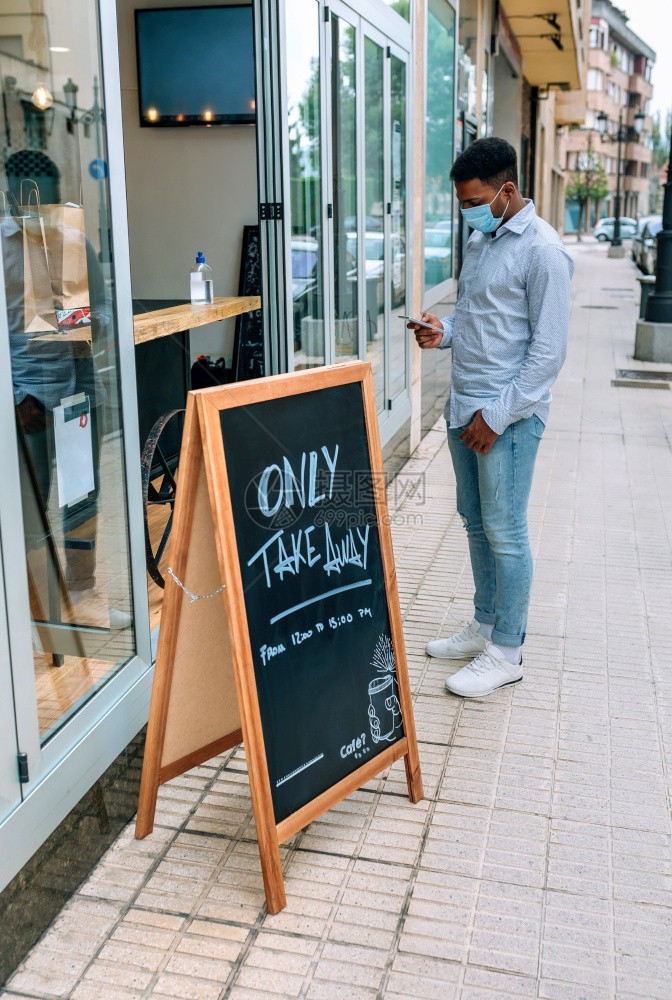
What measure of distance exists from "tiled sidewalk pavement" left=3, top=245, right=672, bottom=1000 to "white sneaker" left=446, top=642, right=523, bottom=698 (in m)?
0.05

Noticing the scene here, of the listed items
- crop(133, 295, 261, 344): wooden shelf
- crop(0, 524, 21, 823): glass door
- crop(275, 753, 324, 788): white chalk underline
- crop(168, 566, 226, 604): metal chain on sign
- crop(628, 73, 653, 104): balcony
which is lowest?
crop(275, 753, 324, 788): white chalk underline

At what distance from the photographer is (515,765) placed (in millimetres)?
3365

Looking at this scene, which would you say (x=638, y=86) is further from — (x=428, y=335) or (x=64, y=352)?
(x=64, y=352)

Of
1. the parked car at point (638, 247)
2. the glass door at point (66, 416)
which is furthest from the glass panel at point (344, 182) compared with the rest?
the parked car at point (638, 247)

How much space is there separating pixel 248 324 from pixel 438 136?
8.49 ft

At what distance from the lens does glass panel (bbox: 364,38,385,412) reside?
19.9 ft

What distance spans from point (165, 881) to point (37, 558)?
0.94 m

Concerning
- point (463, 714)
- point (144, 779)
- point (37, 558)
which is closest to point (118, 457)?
point (37, 558)

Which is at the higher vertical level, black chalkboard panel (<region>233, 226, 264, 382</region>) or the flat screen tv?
the flat screen tv

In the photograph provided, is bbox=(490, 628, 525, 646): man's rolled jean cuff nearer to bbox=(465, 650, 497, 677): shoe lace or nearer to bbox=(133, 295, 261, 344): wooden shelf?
bbox=(465, 650, 497, 677): shoe lace

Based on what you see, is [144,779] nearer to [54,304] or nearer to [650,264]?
[54,304]

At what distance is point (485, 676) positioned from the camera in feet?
12.7

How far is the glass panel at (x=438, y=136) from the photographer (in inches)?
326

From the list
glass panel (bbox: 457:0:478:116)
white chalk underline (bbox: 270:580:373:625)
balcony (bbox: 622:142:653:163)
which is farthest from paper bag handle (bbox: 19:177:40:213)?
balcony (bbox: 622:142:653:163)
